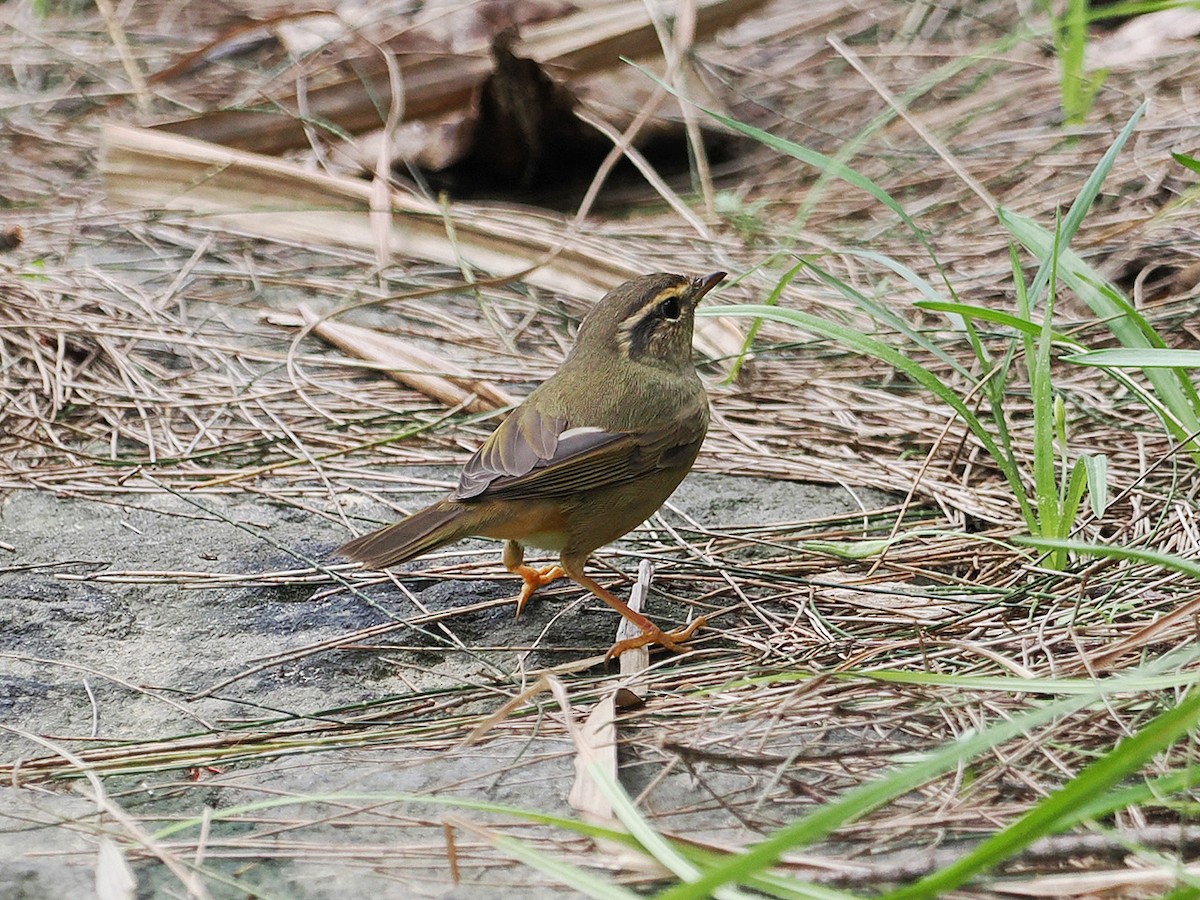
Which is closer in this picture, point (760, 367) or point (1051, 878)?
point (1051, 878)

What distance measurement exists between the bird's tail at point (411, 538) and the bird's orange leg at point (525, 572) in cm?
41

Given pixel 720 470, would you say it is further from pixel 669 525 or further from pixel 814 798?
pixel 814 798

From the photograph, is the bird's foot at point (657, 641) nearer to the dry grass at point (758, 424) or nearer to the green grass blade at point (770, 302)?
the dry grass at point (758, 424)

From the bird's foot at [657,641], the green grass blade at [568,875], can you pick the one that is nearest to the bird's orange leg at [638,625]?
→ the bird's foot at [657,641]

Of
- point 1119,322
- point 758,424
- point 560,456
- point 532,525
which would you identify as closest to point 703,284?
point 758,424

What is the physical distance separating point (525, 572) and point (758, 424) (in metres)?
1.44

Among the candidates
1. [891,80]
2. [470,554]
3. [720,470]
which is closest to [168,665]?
[470,554]

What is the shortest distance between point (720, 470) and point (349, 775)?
2247 millimetres

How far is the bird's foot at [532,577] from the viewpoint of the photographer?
12.9 feet

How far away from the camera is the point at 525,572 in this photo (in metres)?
4.00

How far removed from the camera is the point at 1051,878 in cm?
225

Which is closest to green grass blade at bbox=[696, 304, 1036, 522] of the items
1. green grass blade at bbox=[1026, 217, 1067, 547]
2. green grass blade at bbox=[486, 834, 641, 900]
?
green grass blade at bbox=[1026, 217, 1067, 547]

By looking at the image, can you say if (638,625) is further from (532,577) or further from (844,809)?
(844,809)

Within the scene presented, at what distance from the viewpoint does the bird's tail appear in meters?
3.52
